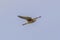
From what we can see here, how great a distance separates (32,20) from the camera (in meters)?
1.02

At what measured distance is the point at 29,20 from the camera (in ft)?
3.30

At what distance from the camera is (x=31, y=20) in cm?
101

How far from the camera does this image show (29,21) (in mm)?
1022

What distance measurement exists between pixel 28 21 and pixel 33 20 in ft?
0.17

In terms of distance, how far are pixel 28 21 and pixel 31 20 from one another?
4 centimetres

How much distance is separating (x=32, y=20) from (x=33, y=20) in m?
0.02

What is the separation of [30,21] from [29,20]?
0.07 ft

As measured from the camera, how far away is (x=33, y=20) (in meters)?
1.04

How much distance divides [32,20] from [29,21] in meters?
0.03

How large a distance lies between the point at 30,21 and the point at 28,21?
0.9 inches

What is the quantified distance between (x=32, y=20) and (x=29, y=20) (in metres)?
0.03

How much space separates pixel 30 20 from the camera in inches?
39.6

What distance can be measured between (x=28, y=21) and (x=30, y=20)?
4 cm
